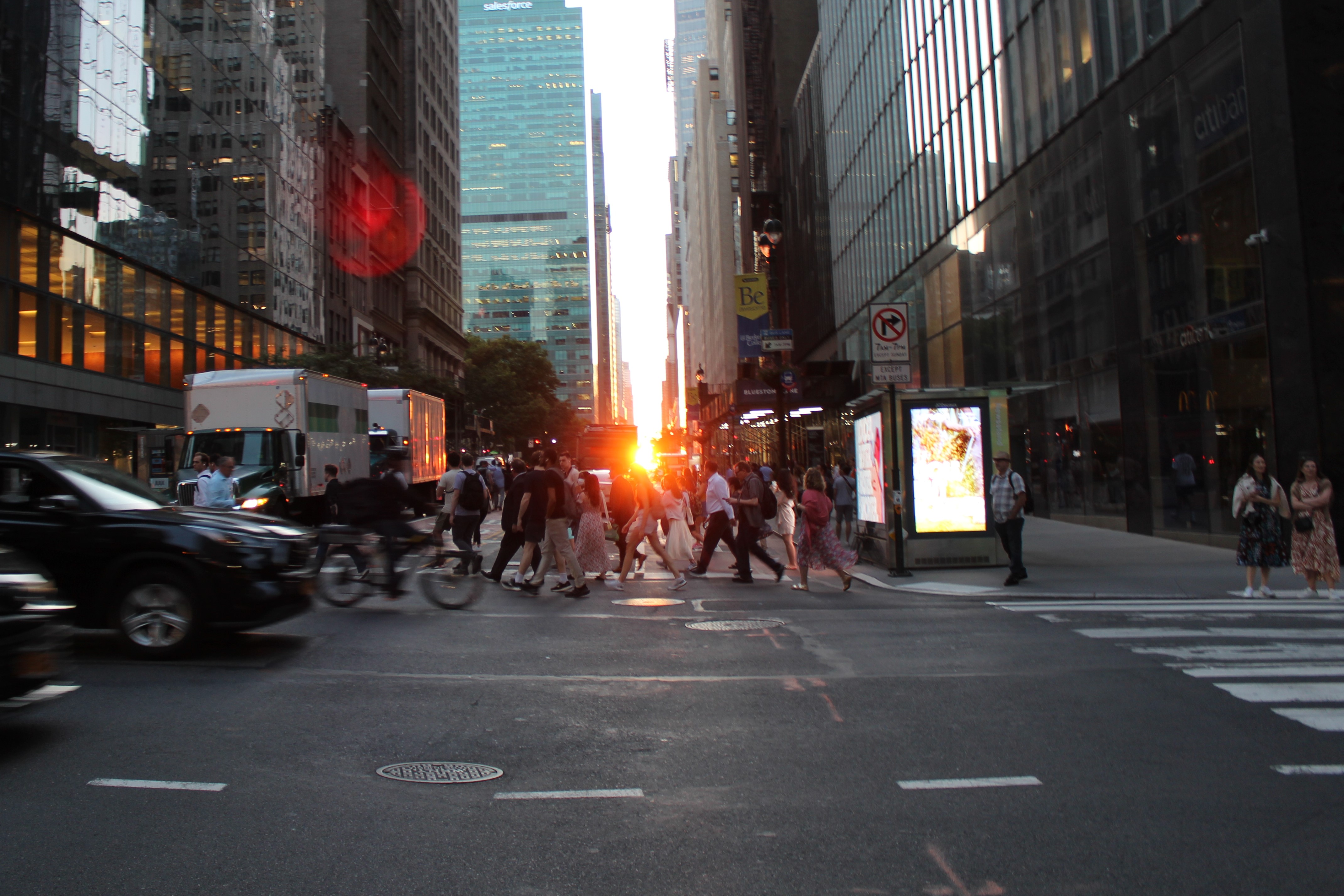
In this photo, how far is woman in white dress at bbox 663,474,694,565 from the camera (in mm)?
16031

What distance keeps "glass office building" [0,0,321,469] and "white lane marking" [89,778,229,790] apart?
Result: 93.6 feet

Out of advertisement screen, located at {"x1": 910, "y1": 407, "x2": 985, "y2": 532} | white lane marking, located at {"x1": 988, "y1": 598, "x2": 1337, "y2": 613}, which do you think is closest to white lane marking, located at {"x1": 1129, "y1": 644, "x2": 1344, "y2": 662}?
white lane marking, located at {"x1": 988, "y1": 598, "x2": 1337, "y2": 613}

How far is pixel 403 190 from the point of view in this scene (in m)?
82.3

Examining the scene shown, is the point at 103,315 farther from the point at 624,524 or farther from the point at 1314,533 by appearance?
the point at 1314,533

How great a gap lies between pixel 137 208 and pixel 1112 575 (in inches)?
1372

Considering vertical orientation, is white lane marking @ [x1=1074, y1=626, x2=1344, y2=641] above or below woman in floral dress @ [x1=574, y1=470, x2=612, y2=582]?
below

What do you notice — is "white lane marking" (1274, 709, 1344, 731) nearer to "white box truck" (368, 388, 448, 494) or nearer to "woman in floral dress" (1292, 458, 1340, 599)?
"woman in floral dress" (1292, 458, 1340, 599)

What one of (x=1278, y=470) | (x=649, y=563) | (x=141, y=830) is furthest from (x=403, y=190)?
(x=141, y=830)

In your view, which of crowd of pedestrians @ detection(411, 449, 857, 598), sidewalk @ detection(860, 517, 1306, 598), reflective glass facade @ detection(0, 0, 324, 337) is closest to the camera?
sidewalk @ detection(860, 517, 1306, 598)

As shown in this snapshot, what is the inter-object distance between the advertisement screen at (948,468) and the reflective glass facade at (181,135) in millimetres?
27305

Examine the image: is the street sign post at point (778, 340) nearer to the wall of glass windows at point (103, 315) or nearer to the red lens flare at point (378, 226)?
the wall of glass windows at point (103, 315)

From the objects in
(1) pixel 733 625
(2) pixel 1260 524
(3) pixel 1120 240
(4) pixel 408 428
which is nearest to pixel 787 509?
(1) pixel 733 625

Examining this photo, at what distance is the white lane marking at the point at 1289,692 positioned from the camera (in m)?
6.96

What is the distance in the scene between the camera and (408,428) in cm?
3372
